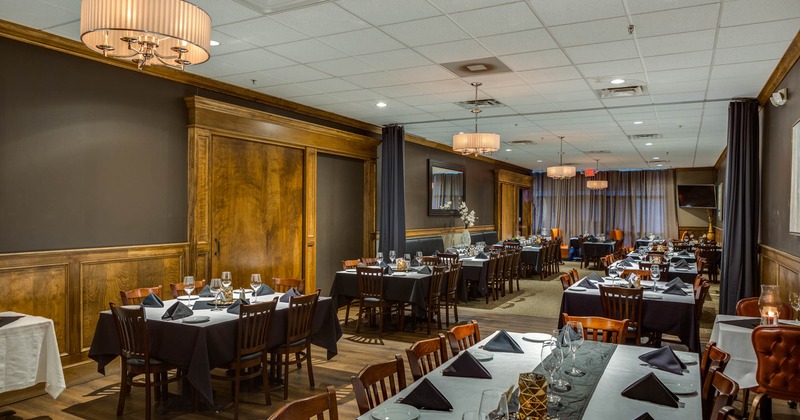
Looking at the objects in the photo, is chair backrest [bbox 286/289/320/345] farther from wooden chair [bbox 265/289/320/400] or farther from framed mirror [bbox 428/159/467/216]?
framed mirror [bbox 428/159/467/216]

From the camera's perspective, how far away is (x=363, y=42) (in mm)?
4922

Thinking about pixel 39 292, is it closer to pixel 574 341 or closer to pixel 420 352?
pixel 420 352

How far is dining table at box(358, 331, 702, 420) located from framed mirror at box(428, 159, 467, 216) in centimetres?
893

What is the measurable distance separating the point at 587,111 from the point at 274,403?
6111 millimetres

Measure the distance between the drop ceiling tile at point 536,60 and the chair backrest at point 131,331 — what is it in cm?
394

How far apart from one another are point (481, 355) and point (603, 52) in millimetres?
3425

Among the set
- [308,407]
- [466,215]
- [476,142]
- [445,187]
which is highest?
[476,142]

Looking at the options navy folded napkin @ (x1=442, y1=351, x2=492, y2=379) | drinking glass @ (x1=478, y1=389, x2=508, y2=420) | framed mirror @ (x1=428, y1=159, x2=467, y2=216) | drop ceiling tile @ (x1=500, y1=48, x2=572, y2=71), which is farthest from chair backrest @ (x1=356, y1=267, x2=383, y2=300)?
drinking glass @ (x1=478, y1=389, x2=508, y2=420)

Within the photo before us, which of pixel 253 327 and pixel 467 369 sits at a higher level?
pixel 467 369

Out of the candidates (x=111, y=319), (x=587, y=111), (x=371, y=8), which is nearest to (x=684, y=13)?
(x=371, y=8)

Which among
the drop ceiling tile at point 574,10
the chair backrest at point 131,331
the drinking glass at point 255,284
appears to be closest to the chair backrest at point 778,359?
the drop ceiling tile at point 574,10

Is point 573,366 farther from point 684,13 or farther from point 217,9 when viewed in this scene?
point 217,9

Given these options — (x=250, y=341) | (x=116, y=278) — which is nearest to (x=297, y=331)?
(x=250, y=341)

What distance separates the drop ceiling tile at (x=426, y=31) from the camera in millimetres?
4394
